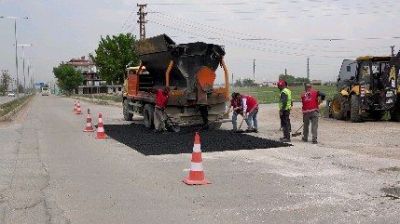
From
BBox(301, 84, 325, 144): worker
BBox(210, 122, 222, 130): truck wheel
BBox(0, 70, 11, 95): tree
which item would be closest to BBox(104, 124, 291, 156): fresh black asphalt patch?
BBox(210, 122, 222, 130): truck wheel

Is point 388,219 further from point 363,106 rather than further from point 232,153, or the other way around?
point 363,106

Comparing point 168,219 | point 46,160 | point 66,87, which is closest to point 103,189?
point 168,219

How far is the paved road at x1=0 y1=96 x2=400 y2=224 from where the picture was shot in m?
6.82

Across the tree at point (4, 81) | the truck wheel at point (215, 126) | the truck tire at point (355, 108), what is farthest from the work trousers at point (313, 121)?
the tree at point (4, 81)

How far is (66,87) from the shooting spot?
134 metres

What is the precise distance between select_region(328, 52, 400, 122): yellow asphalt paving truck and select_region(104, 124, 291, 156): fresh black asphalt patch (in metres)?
5.99

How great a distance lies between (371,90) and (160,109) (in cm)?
851

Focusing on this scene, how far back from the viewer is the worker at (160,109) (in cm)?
Result: 1761

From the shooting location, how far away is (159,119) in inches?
711

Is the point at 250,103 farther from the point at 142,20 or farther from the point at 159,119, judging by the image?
the point at 142,20

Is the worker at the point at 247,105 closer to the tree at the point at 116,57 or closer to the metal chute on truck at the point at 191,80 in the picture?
the metal chute on truck at the point at 191,80

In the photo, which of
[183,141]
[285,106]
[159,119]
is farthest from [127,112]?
[285,106]

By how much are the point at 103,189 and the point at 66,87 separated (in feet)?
425

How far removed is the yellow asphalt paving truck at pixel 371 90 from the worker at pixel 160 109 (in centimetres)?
764
